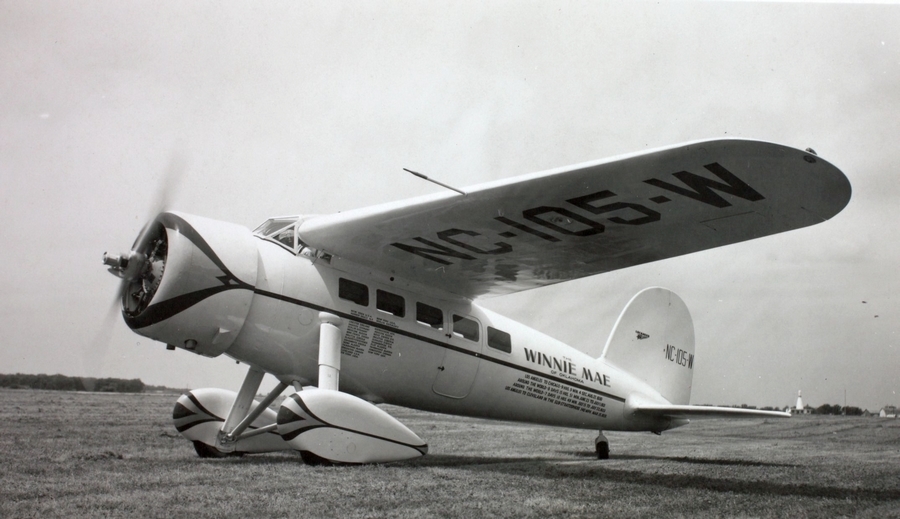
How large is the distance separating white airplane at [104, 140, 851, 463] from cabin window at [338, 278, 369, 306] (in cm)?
2

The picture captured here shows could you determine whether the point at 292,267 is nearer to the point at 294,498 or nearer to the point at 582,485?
the point at 294,498

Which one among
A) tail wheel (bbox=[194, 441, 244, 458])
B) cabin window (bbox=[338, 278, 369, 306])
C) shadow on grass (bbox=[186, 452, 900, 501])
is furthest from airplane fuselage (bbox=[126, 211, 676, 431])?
tail wheel (bbox=[194, 441, 244, 458])

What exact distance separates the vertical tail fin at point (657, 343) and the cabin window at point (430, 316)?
3.46 metres

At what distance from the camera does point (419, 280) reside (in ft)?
25.2

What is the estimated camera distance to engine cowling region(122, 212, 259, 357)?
19.3 ft

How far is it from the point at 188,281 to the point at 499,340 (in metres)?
4.11

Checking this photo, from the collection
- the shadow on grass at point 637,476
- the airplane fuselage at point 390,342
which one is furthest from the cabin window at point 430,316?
the shadow on grass at point 637,476

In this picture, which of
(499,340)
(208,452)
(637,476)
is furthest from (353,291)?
(637,476)

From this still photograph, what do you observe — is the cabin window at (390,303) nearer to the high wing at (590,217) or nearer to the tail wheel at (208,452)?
Answer: the high wing at (590,217)

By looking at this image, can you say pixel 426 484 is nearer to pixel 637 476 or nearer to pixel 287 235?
pixel 637 476

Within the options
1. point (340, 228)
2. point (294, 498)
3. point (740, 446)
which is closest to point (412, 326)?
point (340, 228)

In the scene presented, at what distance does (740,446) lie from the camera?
11133 mm

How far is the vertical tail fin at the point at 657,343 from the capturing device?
10.2m

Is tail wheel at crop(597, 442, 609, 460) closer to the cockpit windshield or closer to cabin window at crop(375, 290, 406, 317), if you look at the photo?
cabin window at crop(375, 290, 406, 317)
